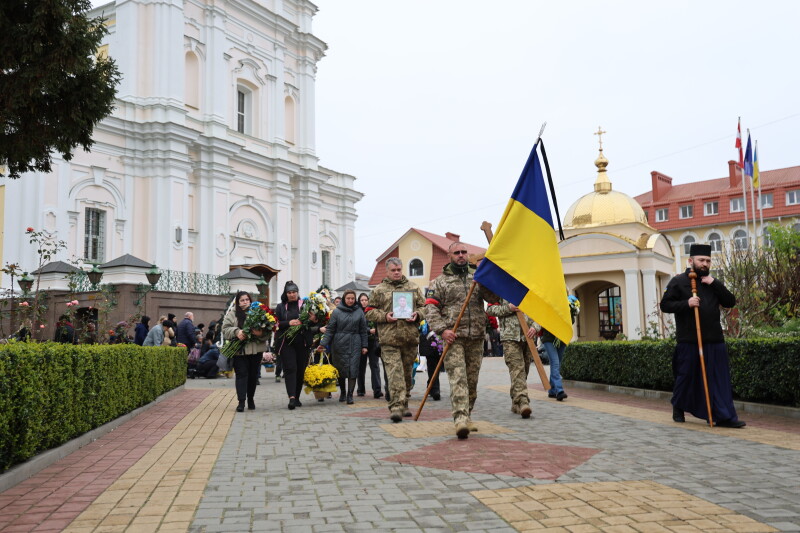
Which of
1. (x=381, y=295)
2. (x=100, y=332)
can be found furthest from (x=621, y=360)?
(x=100, y=332)

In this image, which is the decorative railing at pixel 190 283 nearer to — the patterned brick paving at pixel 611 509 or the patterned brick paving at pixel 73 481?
the patterned brick paving at pixel 73 481

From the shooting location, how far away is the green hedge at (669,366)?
341 inches

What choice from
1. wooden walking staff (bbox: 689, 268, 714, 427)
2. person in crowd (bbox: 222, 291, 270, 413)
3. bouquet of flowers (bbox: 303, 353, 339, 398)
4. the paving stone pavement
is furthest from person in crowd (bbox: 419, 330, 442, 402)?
wooden walking staff (bbox: 689, 268, 714, 427)

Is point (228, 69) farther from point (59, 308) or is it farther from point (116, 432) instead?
point (116, 432)

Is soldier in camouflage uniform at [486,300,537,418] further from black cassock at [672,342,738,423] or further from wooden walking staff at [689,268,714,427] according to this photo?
wooden walking staff at [689,268,714,427]

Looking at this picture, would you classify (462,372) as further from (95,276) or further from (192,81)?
(192,81)

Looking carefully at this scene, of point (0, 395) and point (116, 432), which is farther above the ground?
point (0, 395)

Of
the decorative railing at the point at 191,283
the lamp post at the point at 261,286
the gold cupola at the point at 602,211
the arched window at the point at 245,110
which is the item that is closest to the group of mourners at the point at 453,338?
the decorative railing at the point at 191,283

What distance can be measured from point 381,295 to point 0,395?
5500mm

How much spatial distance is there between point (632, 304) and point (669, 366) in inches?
707

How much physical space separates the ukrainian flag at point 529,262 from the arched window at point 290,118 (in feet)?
103

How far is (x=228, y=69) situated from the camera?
33438 mm

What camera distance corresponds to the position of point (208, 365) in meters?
19.0

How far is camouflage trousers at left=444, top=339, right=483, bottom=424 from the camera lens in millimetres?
7312
